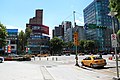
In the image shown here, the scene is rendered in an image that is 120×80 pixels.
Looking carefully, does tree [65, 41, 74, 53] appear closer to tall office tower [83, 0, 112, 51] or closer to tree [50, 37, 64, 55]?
tall office tower [83, 0, 112, 51]

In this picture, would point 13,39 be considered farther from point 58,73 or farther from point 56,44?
point 58,73

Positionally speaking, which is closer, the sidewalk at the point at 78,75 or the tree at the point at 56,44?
the sidewalk at the point at 78,75

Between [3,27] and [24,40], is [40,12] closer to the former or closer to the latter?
[24,40]

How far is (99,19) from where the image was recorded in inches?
6540

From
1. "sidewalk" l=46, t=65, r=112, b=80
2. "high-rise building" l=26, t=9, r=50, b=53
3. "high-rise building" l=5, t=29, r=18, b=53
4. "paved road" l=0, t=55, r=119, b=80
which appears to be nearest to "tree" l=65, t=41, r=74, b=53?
"high-rise building" l=26, t=9, r=50, b=53

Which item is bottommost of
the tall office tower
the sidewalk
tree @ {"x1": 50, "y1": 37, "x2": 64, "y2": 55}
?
the sidewalk

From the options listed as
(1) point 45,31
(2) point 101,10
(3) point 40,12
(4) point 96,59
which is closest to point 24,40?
(1) point 45,31

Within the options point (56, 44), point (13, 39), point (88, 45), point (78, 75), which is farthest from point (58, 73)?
point (88, 45)

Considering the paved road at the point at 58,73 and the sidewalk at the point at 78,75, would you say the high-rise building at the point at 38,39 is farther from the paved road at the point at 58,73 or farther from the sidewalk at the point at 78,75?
the sidewalk at the point at 78,75

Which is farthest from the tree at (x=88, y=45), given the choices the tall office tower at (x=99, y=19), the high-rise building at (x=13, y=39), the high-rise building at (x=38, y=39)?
the high-rise building at (x=13, y=39)

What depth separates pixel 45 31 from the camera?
469ft

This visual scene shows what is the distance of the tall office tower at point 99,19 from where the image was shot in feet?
544

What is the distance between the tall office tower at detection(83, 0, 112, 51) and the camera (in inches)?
6531

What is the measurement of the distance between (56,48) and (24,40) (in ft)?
66.9
